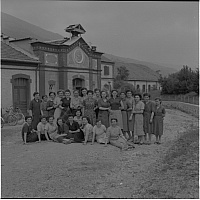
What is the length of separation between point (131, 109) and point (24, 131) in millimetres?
3330

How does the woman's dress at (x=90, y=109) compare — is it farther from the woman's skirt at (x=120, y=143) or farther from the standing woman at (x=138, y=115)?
the standing woman at (x=138, y=115)

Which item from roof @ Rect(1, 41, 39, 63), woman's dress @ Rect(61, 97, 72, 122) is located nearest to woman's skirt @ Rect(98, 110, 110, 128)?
woman's dress @ Rect(61, 97, 72, 122)

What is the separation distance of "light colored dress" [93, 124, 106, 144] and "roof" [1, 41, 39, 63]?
28.4 feet

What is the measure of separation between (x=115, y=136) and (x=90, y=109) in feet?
3.89

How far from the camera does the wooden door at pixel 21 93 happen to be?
49.9 feet

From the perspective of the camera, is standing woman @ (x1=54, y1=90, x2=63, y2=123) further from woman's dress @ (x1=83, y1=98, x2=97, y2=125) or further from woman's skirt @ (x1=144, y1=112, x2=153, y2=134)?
woman's skirt @ (x1=144, y1=112, x2=153, y2=134)

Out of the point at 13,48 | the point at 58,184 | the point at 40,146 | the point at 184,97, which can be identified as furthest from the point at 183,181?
the point at 184,97

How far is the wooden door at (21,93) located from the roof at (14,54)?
1171 millimetres

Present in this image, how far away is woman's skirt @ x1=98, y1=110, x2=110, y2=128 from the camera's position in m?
8.29

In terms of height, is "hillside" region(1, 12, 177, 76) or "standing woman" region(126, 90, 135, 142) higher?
"hillside" region(1, 12, 177, 76)

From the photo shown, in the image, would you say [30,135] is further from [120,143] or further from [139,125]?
[139,125]

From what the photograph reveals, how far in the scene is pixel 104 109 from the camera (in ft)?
26.8

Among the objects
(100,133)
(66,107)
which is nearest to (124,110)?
(100,133)

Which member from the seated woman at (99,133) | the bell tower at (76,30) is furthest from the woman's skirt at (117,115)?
the bell tower at (76,30)
